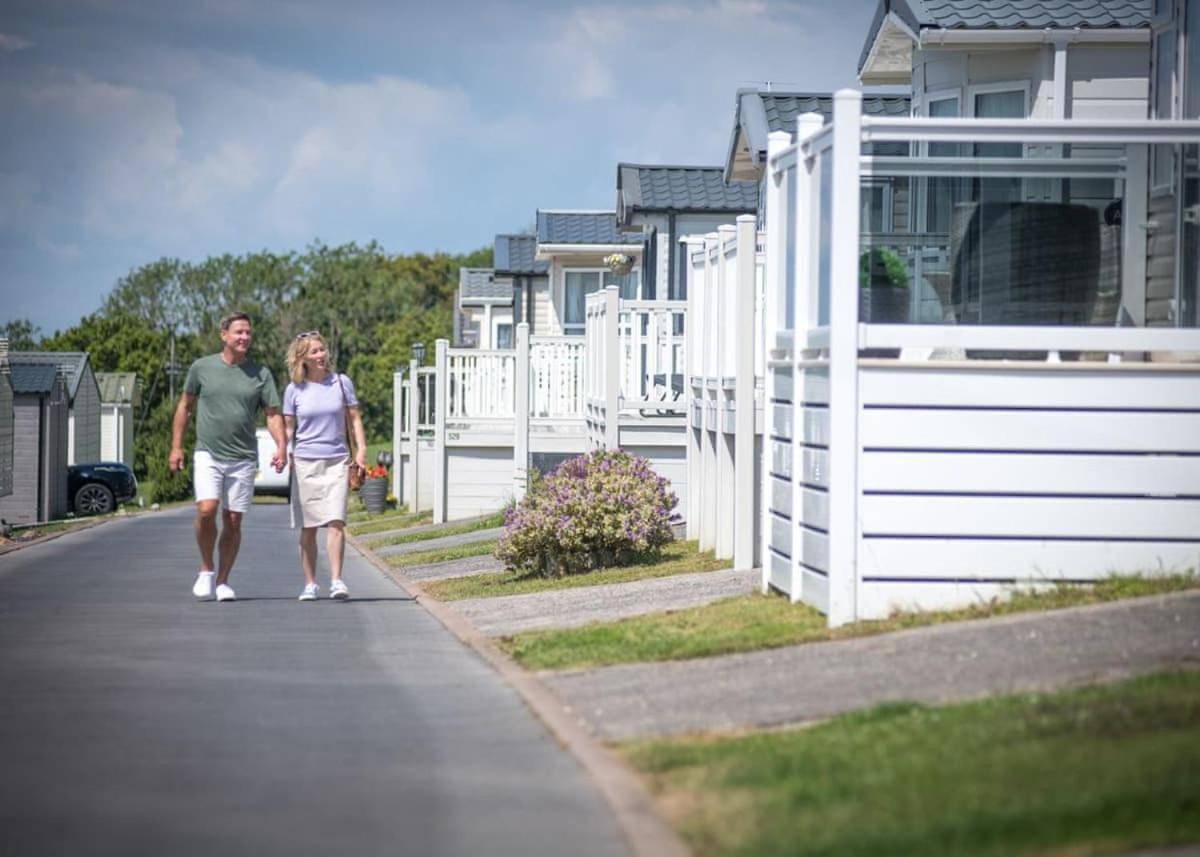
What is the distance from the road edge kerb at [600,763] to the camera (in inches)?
237

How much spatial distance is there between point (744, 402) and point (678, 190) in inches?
806

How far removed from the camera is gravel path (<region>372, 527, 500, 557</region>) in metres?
24.4

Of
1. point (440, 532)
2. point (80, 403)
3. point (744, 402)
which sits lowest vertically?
point (440, 532)

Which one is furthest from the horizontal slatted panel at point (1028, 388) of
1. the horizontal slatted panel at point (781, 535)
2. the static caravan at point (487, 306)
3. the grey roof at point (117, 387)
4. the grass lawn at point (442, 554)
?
the grey roof at point (117, 387)

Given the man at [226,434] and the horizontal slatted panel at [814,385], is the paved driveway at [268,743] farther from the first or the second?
the horizontal slatted panel at [814,385]

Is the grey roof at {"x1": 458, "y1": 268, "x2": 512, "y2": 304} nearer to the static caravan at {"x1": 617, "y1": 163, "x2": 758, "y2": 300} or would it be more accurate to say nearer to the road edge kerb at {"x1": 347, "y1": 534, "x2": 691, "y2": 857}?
the static caravan at {"x1": 617, "y1": 163, "x2": 758, "y2": 300}

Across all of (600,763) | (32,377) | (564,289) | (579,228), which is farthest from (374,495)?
(600,763)

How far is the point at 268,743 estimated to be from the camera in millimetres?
7910

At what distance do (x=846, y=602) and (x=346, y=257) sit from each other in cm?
9250

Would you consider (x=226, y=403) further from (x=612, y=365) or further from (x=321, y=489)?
(x=612, y=365)

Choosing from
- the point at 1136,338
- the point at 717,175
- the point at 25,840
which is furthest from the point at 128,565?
the point at 717,175

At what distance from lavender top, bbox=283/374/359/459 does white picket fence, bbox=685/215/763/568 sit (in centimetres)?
321

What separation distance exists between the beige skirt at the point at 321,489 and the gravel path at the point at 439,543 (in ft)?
31.0

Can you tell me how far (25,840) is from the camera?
6.14 meters
